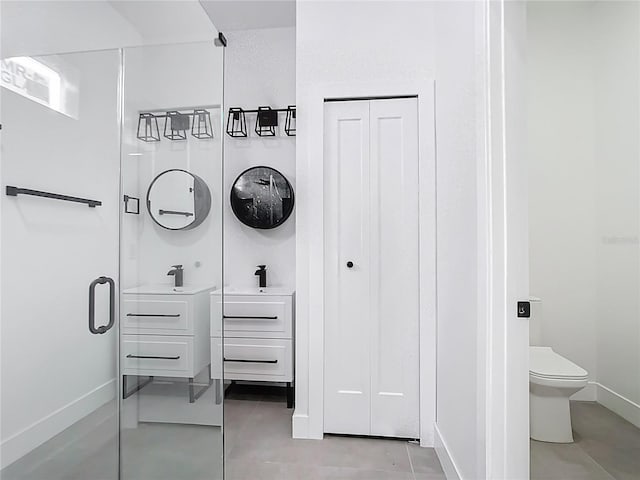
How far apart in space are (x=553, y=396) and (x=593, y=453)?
1.02 feet

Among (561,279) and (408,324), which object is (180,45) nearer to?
(408,324)

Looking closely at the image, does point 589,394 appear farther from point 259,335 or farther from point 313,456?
point 259,335

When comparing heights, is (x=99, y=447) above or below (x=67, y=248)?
below

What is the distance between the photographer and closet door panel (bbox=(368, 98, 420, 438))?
237 cm

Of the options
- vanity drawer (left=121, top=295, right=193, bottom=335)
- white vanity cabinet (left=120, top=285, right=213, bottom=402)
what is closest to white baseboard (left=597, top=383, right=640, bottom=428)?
white vanity cabinet (left=120, top=285, right=213, bottom=402)

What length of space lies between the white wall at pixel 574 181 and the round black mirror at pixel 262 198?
176 cm

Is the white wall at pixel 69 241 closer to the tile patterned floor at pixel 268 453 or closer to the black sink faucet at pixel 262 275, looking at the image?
the tile patterned floor at pixel 268 453

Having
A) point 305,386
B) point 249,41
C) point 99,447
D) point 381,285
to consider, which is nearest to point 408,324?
point 381,285

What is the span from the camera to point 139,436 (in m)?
1.67

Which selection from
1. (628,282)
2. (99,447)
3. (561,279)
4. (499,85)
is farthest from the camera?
(561,279)

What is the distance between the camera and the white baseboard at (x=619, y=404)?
2.45m

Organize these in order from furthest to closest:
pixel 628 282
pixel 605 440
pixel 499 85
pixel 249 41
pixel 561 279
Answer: pixel 249 41, pixel 561 279, pixel 628 282, pixel 605 440, pixel 499 85

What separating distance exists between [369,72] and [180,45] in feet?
3.81

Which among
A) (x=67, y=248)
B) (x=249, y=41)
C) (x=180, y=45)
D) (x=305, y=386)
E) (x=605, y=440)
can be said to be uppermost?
(x=249, y=41)
